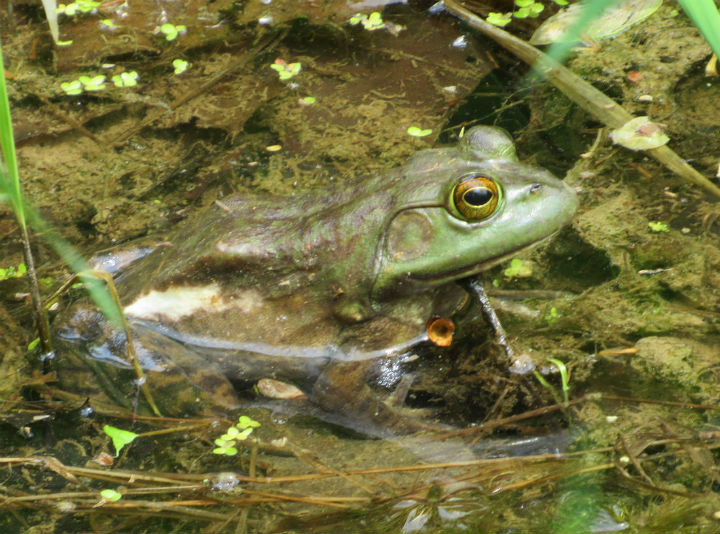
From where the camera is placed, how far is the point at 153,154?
17.9ft

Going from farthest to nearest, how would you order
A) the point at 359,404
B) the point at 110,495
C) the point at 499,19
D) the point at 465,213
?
1. the point at 499,19
2. the point at 359,404
3. the point at 465,213
4. the point at 110,495

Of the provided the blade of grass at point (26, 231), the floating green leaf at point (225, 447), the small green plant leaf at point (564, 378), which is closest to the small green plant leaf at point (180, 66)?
the blade of grass at point (26, 231)

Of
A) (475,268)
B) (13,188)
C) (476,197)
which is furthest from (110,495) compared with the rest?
(476,197)

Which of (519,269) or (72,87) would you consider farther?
(72,87)

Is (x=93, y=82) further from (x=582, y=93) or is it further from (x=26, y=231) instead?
(x=582, y=93)

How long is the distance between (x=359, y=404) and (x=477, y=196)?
1.13 meters

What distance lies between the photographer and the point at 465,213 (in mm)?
3551

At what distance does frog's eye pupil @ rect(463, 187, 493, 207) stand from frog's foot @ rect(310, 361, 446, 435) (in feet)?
3.19

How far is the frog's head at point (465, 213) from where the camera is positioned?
137 inches

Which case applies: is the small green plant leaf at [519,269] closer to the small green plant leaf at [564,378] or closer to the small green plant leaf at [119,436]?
the small green plant leaf at [564,378]

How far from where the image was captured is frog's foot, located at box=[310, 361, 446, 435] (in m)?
3.51

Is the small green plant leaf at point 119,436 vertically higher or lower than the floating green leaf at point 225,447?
lower

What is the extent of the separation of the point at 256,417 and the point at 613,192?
2.48 m

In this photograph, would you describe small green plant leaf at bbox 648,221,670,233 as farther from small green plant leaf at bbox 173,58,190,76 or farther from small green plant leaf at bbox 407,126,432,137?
small green plant leaf at bbox 173,58,190,76
